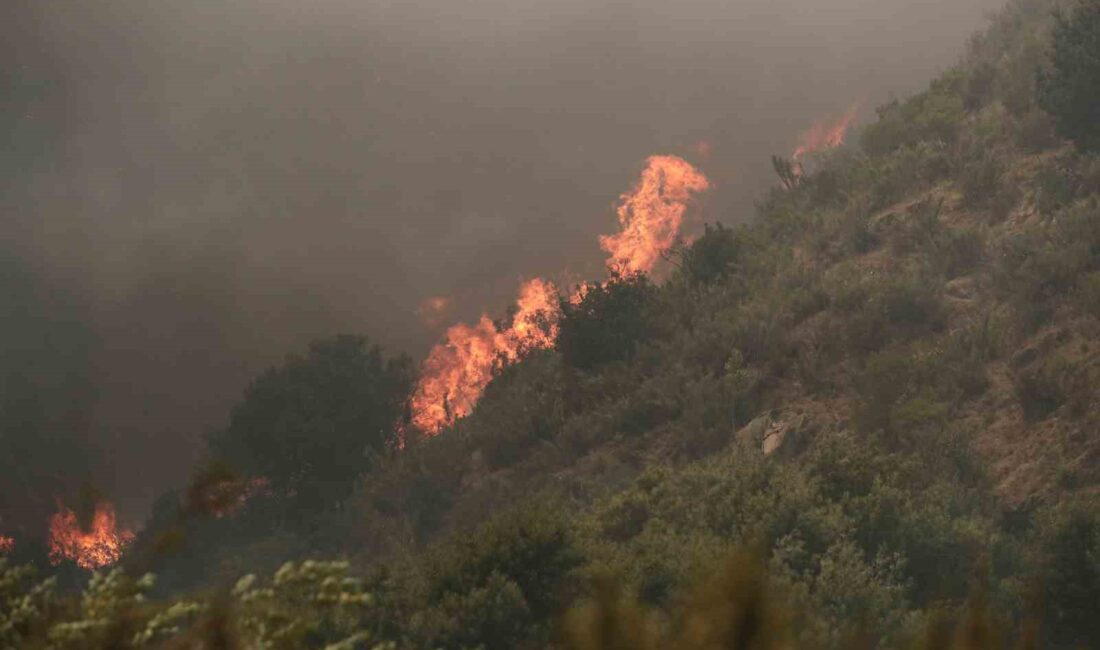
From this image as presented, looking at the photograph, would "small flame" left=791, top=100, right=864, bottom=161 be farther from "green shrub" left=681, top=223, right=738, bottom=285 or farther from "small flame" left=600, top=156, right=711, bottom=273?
"green shrub" left=681, top=223, right=738, bottom=285

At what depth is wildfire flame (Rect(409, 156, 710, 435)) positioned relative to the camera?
29250 millimetres

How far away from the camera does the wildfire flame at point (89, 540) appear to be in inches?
1125

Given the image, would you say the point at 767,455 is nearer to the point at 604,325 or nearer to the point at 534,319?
the point at 604,325

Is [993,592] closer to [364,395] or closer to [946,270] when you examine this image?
[946,270]

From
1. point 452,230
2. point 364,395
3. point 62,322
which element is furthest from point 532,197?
point 62,322

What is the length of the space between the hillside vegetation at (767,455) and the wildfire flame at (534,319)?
133cm

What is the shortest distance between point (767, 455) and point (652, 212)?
21619mm

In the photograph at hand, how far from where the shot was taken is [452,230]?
4072 cm

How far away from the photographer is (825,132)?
4009cm

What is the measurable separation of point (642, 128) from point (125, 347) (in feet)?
67.1

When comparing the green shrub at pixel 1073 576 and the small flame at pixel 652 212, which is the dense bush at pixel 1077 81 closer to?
the green shrub at pixel 1073 576

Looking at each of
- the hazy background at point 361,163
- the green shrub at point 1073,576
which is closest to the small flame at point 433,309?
the hazy background at point 361,163

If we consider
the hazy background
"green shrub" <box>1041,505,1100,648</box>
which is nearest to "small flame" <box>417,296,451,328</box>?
the hazy background

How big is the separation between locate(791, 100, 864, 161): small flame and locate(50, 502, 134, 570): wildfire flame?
24.2m
